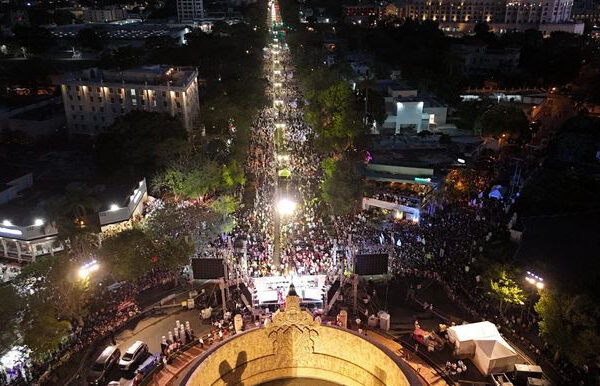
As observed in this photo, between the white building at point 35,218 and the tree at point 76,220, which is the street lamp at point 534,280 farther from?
→ the white building at point 35,218

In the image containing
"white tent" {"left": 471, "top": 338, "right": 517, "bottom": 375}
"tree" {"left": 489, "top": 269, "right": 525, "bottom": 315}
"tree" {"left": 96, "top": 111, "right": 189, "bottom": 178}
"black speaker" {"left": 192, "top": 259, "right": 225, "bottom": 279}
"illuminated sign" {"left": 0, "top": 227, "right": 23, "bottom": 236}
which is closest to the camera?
"white tent" {"left": 471, "top": 338, "right": 517, "bottom": 375}

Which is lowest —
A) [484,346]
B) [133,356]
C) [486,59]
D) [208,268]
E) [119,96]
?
[133,356]

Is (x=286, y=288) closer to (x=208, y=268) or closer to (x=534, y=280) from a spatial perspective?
(x=208, y=268)

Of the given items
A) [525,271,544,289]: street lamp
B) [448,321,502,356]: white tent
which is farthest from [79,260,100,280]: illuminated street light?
[525,271,544,289]: street lamp

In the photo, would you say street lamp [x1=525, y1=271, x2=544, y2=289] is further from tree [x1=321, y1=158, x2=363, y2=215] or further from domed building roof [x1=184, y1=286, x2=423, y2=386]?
tree [x1=321, y1=158, x2=363, y2=215]

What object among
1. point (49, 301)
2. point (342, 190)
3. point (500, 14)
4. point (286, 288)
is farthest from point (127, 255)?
point (500, 14)


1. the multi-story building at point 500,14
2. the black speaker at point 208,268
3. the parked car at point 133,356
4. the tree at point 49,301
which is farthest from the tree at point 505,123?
the multi-story building at point 500,14

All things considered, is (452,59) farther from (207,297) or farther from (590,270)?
(207,297)

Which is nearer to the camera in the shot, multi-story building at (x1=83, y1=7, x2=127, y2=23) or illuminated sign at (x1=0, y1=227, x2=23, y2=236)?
illuminated sign at (x1=0, y1=227, x2=23, y2=236)
